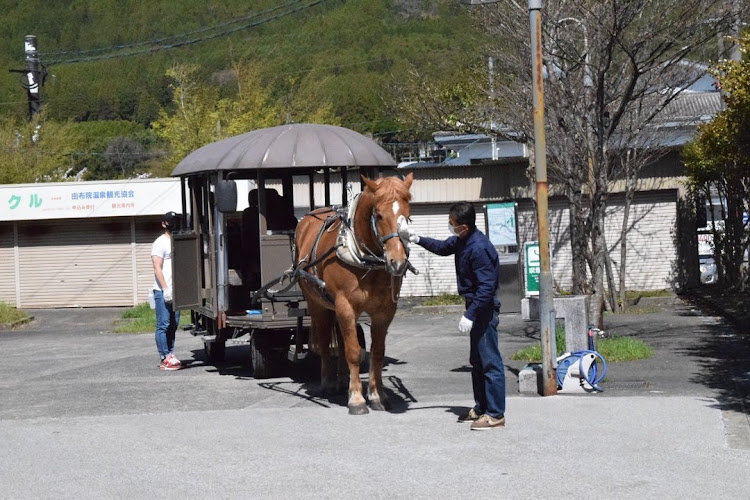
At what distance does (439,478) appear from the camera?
8.20m

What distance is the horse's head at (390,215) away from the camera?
1038 centimetres

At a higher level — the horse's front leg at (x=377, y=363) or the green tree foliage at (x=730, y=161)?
the green tree foliage at (x=730, y=161)

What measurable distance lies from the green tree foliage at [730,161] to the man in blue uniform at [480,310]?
6857 mm

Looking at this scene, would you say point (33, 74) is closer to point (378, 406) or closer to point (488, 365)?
point (378, 406)

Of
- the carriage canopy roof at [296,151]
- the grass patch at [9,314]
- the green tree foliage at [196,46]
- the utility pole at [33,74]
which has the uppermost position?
the green tree foliage at [196,46]

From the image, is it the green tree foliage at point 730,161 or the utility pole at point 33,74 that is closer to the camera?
the green tree foliage at point 730,161

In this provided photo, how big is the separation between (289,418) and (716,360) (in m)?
6.18

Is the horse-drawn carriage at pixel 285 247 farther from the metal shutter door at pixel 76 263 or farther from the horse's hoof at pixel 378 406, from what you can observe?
the metal shutter door at pixel 76 263

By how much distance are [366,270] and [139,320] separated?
47.8 ft

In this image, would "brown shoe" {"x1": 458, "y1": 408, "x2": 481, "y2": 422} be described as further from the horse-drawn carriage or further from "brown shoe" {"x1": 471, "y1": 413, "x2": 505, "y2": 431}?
the horse-drawn carriage

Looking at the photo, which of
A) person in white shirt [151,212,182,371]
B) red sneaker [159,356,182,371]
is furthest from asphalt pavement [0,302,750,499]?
person in white shirt [151,212,182,371]

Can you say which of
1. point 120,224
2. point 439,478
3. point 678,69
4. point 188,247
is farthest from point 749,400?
point 120,224

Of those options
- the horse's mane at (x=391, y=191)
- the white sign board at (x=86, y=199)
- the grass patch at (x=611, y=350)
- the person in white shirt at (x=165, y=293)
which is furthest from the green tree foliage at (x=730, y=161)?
the white sign board at (x=86, y=199)

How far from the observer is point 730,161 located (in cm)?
2023
